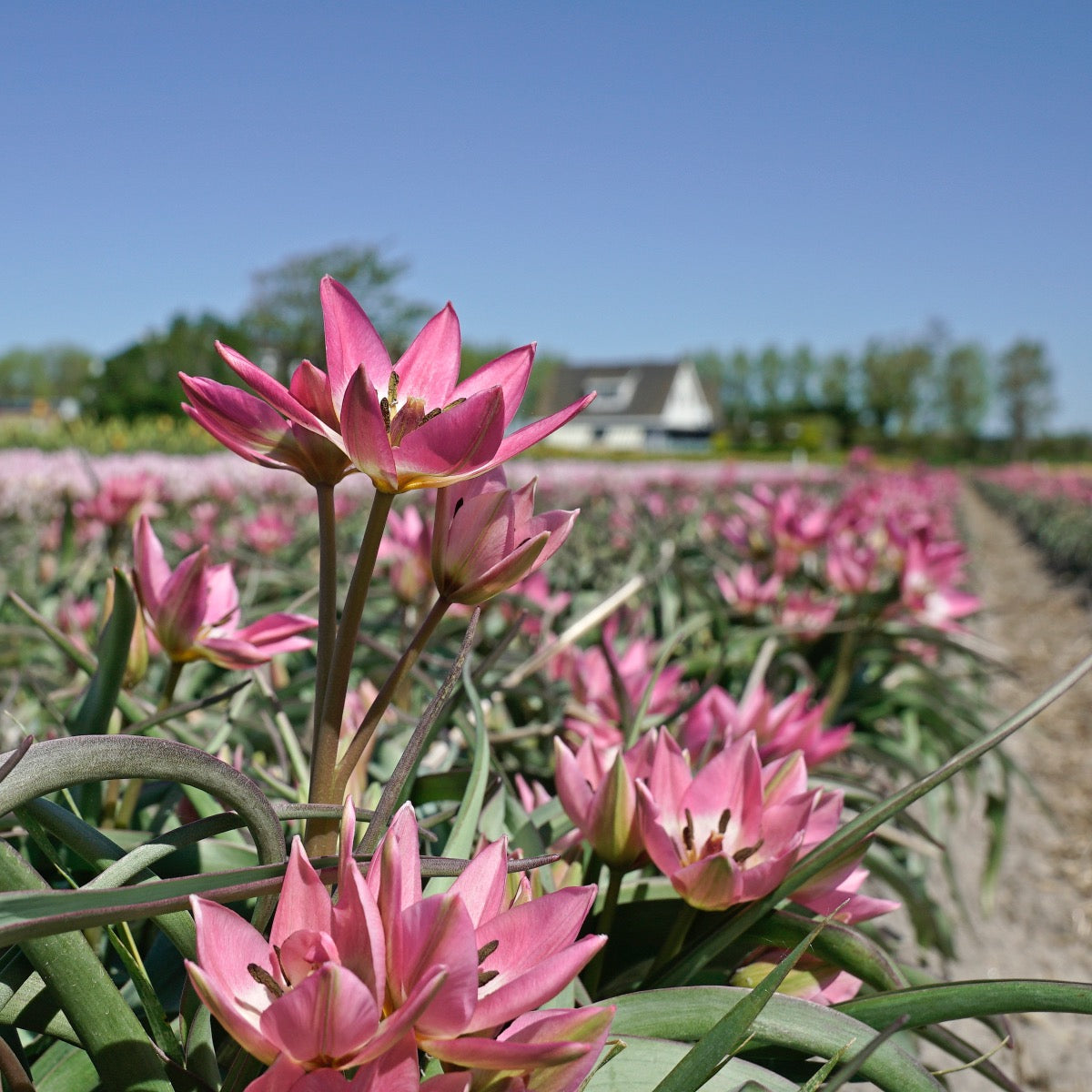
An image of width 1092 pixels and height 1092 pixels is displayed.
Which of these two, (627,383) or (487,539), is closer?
(487,539)

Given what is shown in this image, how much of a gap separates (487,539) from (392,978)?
241mm

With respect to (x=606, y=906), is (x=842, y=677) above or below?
below

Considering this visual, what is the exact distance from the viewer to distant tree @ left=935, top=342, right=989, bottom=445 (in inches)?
2554

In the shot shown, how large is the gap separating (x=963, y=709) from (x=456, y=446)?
2191mm

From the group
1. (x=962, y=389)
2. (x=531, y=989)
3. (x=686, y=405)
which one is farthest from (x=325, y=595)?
(x=962, y=389)

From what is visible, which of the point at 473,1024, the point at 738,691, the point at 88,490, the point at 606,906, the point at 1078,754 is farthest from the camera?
the point at 1078,754

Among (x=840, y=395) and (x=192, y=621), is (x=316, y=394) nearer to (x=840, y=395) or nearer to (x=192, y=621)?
(x=192, y=621)

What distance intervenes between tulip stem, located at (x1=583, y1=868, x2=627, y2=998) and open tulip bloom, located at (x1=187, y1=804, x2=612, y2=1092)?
0.77ft

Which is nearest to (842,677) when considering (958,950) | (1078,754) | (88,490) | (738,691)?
(738,691)

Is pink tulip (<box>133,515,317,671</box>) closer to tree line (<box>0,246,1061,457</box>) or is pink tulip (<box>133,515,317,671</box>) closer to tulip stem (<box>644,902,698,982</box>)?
tulip stem (<box>644,902,698,982</box>)

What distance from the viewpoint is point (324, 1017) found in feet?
1.38

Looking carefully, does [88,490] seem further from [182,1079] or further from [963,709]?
[182,1079]

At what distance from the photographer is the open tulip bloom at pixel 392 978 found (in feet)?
1.37

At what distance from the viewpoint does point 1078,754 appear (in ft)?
18.2
